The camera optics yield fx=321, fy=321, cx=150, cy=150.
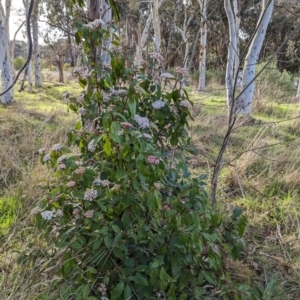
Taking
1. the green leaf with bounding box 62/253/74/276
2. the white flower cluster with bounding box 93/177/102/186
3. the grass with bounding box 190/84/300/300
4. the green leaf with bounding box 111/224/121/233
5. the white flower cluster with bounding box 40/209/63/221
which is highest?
the white flower cluster with bounding box 93/177/102/186

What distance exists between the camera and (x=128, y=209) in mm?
1378

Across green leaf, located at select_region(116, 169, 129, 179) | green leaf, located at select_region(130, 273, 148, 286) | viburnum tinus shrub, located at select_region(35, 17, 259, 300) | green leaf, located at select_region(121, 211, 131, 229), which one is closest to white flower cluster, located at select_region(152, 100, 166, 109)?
viburnum tinus shrub, located at select_region(35, 17, 259, 300)

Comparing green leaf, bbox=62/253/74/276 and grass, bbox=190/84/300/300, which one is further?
grass, bbox=190/84/300/300

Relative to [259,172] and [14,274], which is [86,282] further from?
[259,172]

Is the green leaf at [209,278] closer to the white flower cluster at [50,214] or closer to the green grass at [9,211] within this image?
the white flower cluster at [50,214]

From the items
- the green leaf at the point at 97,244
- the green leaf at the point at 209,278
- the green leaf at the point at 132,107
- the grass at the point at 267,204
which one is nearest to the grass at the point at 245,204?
the grass at the point at 267,204

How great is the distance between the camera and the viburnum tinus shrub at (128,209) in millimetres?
1232

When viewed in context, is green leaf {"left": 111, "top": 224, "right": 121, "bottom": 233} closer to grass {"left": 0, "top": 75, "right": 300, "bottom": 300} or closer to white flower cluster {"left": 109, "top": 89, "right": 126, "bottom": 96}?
grass {"left": 0, "top": 75, "right": 300, "bottom": 300}

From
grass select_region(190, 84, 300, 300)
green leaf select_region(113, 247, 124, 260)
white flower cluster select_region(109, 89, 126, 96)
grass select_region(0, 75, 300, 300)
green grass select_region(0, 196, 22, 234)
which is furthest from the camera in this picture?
green grass select_region(0, 196, 22, 234)

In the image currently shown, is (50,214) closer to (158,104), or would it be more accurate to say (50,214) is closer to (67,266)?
(67,266)

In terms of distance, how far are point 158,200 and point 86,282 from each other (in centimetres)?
49

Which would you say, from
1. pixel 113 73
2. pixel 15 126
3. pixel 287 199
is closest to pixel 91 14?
pixel 113 73

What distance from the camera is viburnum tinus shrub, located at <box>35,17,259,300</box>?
1232 mm

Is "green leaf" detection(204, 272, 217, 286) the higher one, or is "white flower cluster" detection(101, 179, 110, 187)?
"white flower cluster" detection(101, 179, 110, 187)
